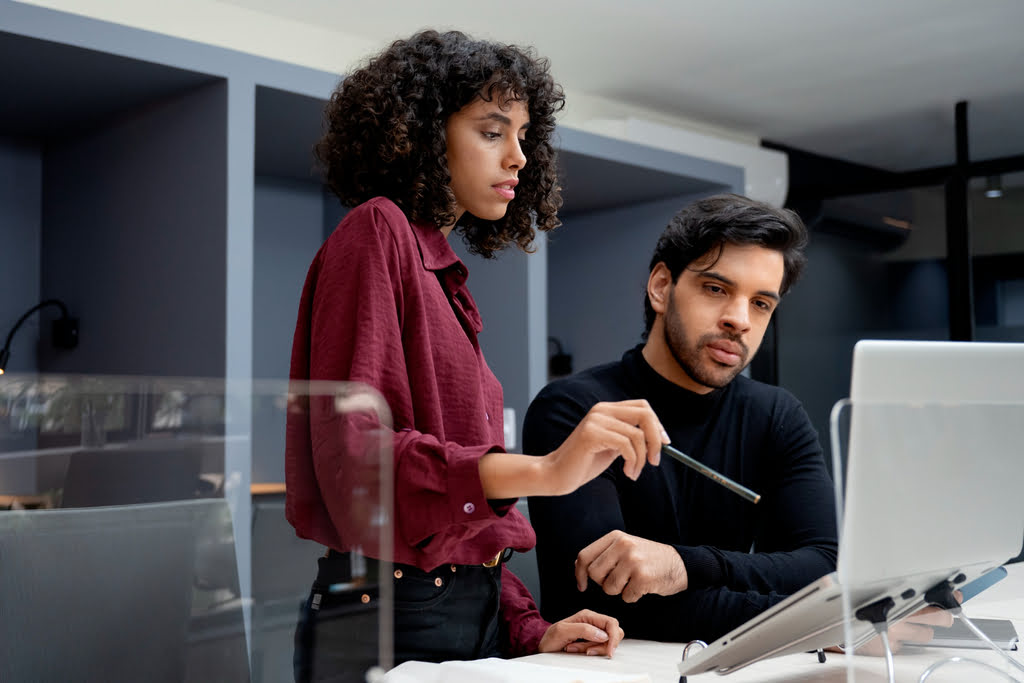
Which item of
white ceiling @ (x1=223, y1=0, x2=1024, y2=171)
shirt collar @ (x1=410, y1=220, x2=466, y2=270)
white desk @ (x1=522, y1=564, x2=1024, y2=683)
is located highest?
white ceiling @ (x1=223, y1=0, x2=1024, y2=171)

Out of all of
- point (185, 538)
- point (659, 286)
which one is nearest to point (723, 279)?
point (659, 286)

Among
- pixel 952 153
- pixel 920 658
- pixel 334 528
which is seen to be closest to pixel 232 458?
pixel 334 528

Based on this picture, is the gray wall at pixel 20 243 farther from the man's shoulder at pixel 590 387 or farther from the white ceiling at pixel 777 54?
the man's shoulder at pixel 590 387

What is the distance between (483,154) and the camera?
4.00 feet

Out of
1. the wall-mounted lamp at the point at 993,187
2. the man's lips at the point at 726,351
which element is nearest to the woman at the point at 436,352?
the man's lips at the point at 726,351

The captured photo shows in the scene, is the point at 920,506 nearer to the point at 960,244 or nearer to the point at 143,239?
the point at 143,239

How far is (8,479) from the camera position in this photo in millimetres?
627

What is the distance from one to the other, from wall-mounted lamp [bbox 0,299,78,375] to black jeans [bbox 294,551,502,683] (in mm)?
2242

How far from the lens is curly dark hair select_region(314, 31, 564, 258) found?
118 centimetres

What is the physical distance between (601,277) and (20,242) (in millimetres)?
2481

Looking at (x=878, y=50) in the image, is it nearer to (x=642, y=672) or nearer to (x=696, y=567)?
(x=696, y=567)

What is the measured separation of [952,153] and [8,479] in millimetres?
5208

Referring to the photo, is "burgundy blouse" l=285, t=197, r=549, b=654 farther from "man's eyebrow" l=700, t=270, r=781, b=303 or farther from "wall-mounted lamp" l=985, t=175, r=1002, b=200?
"wall-mounted lamp" l=985, t=175, r=1002, b=200

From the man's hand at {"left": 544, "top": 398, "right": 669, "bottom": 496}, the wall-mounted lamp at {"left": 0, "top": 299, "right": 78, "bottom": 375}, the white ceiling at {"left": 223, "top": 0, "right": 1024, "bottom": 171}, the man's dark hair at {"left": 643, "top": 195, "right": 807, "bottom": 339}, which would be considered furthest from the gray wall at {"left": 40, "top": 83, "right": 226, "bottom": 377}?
the man's hand at {"left": 544, "top": 398, "right": 669, "bottom": 496}
